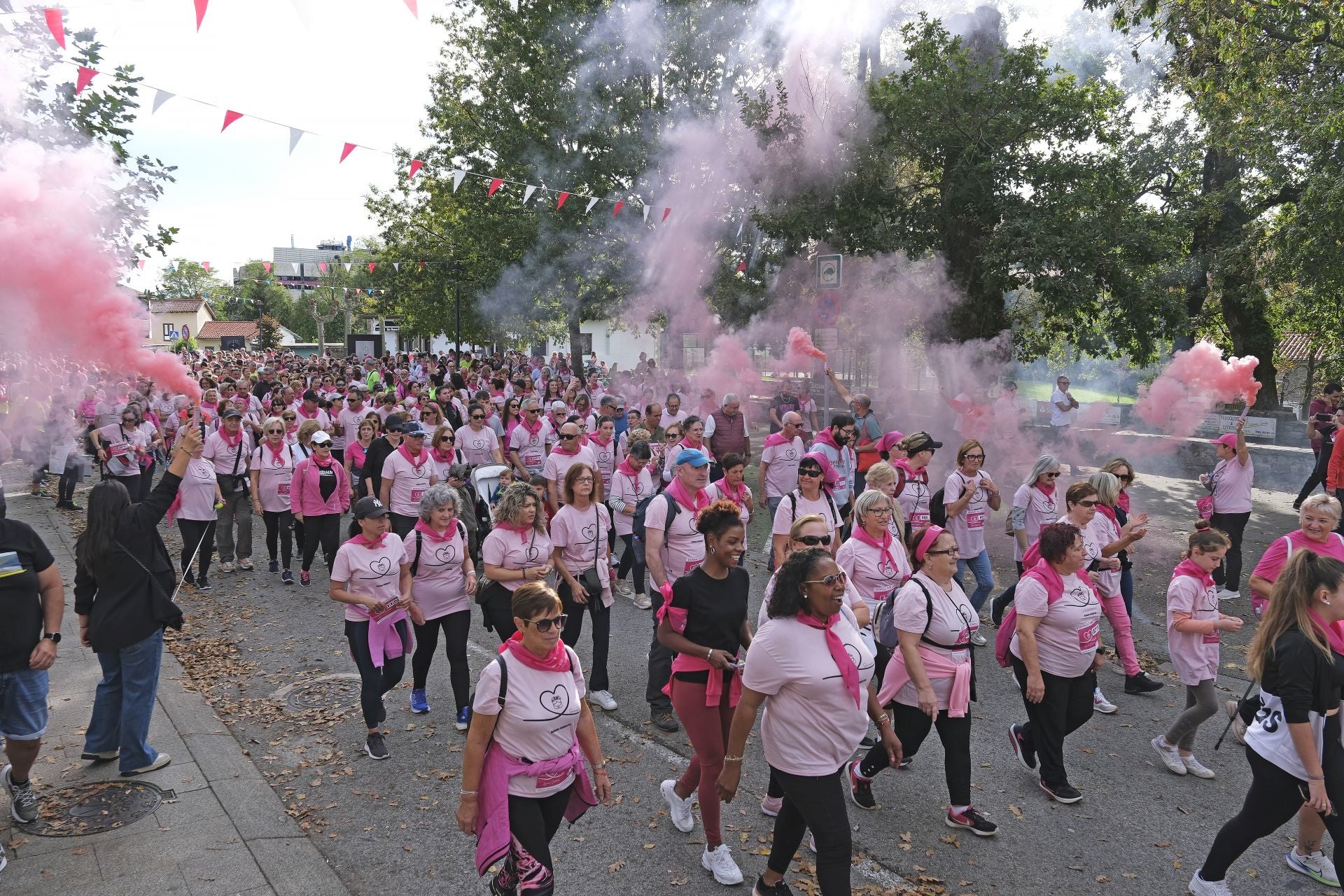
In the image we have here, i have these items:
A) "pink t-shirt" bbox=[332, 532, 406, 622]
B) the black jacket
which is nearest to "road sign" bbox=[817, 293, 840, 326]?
"pink t-shirt" bbox=[332, 532, 406, 622]

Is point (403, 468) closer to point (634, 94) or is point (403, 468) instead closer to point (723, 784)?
point (723, 784)

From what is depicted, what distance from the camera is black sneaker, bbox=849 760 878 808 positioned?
4.52 meters

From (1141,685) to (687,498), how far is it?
11.5 feet

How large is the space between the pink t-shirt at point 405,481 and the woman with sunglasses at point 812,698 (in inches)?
206

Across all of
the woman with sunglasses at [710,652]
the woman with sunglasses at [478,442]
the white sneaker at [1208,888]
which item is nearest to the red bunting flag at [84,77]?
the woman with sunglasses at [478,442]

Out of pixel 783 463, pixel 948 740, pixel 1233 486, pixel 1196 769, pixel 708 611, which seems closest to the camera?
pixel 708 611

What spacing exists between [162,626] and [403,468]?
319 cm

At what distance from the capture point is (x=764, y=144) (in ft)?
50.1

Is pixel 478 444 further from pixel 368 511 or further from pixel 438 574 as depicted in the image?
pixel 368 511

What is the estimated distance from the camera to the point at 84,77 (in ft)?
31.1

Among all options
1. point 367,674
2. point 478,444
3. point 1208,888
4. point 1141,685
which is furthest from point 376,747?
point 1141,685

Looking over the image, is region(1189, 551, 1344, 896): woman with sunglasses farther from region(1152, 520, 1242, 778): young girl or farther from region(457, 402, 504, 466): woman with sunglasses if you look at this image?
region(457, 402, 504, 466): woman with sunglasses

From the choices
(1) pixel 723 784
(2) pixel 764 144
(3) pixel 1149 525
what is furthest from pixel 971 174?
(1) pixel 723 784

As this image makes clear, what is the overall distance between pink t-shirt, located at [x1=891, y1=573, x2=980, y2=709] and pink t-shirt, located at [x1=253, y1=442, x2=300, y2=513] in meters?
6.76
